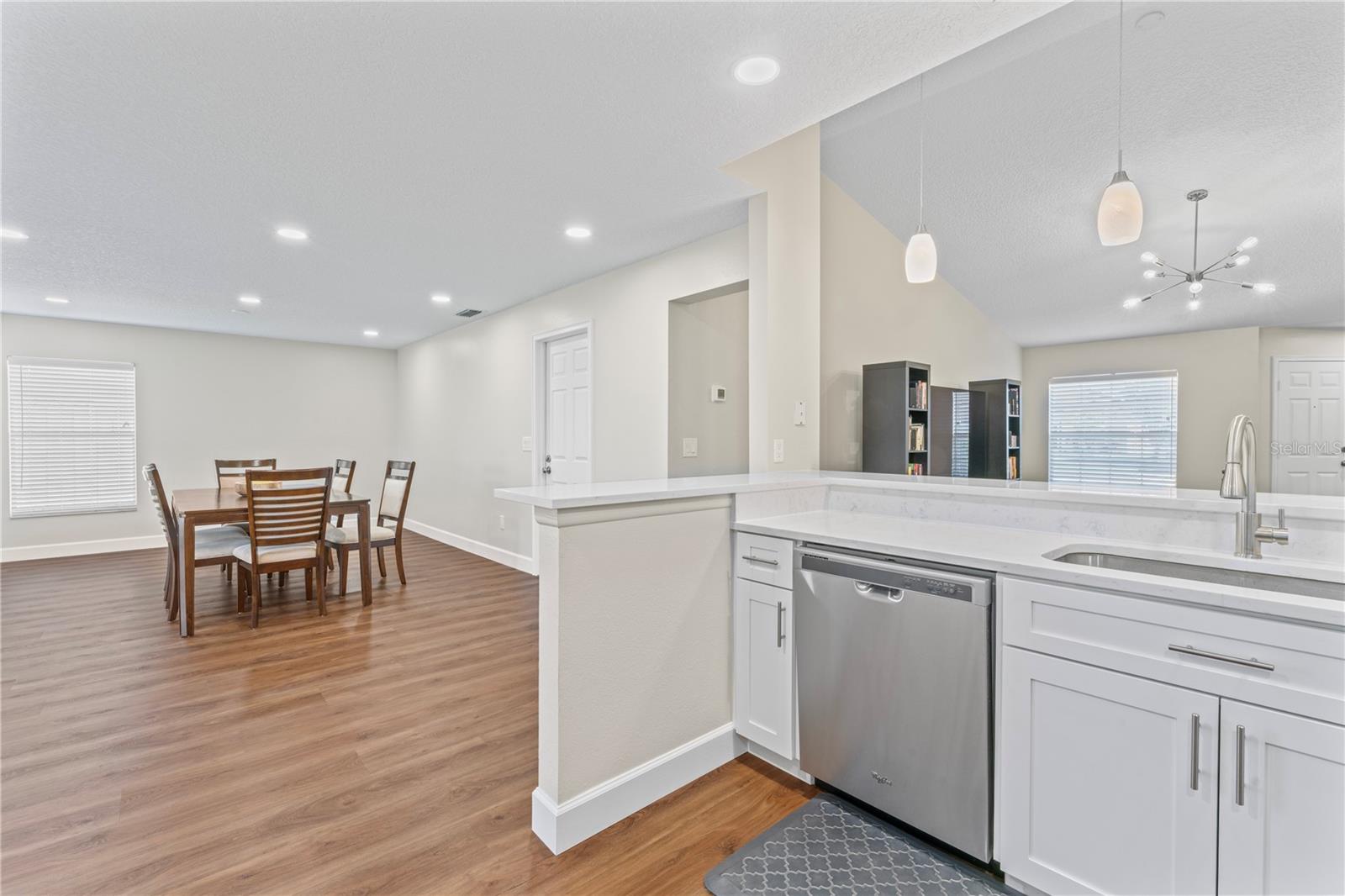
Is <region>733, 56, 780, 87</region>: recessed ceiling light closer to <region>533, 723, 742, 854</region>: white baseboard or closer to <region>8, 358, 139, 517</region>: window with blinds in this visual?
<region>533, 723, 742, 854</region>: white baseboard

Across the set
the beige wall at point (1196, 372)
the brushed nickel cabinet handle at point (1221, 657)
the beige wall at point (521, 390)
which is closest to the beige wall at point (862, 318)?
the beige wall at point (521, 390)

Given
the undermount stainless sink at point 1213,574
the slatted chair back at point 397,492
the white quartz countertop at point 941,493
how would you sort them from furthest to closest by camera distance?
1. the slatted chair back at point 397,492
2. the white quartz countertop at point 941,493
3. the undermount stainless sink at point 1213,574

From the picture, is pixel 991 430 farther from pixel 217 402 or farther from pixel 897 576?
pixel 217 402

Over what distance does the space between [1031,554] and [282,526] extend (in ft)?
14.1

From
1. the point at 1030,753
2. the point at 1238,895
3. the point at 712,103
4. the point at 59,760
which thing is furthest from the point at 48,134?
the point at 1238,895

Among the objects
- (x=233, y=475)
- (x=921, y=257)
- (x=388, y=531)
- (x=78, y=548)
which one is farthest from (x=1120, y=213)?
(x=78, y=548)

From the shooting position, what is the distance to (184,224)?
3.35 meters

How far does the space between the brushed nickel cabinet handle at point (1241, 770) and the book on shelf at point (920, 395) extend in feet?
8.95

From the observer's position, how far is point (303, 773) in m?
2.16

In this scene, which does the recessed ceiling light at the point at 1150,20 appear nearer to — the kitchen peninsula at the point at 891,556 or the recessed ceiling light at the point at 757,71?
the recessed ceiling light at the point at 757,71

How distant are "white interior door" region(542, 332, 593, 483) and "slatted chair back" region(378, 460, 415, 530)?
1.12 m

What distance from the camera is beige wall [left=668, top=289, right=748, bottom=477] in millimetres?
3842

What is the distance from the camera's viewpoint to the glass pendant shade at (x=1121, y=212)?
210cm

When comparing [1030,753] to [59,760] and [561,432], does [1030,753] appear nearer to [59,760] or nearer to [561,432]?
[59,760]
